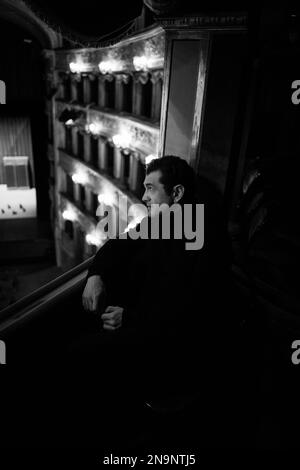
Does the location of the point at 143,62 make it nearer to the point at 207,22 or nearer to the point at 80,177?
the point at 207,22

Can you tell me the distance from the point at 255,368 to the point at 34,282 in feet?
45.0

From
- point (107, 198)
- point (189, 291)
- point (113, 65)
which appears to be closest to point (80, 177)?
point (107, 198)

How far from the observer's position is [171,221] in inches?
118

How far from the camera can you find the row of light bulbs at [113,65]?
343 inches

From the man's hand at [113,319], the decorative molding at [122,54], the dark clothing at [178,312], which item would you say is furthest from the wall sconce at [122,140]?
the man's hand at [113,319]

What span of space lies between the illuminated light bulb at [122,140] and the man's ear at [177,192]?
26.5 ft

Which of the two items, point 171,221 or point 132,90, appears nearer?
point 171,221

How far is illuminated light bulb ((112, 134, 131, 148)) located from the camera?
35.2ft

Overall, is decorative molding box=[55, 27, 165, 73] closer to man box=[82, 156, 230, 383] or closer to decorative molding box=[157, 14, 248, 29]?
decorative molding box=[157, 14, 248, 29]

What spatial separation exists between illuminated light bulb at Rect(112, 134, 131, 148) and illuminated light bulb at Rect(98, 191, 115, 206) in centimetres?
233

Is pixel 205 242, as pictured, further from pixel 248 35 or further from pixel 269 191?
pixel 248 35

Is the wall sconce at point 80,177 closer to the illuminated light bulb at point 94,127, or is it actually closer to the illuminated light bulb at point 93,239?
the illuminated light bulb at point 94,127
